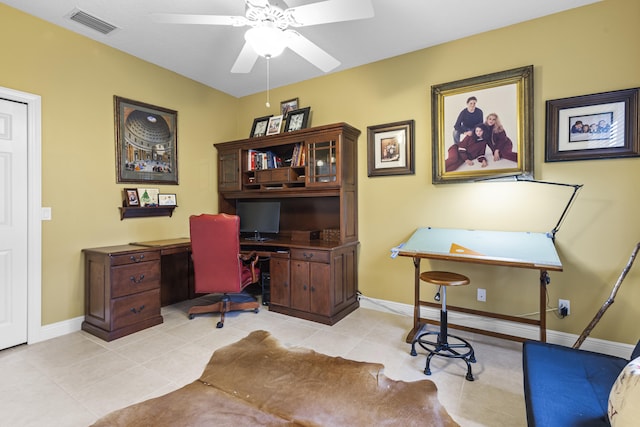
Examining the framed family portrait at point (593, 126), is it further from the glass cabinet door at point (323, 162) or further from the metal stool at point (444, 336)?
the glass cabinet door at point (323, 162)

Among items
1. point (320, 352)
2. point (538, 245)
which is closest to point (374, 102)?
point (538, 245)

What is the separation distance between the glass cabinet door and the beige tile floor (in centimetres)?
157

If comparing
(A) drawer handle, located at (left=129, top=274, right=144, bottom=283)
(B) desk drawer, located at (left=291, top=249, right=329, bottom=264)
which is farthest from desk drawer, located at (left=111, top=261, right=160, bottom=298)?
(B) desk drawer, located at (left=291, top=249, right=329, bottom=264)

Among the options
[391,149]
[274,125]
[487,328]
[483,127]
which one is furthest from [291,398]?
[274,125]

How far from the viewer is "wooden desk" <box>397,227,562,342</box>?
2238 mm

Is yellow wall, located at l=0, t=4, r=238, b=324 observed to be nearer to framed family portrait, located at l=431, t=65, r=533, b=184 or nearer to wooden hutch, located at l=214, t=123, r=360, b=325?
wooden hutch, located at l=214, t=123, r=360, b=325

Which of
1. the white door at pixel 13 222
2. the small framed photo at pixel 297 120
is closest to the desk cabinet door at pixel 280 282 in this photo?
the small framed photo at pixel 297 120

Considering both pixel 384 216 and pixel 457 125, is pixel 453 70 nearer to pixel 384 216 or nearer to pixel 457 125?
pixel 457 125

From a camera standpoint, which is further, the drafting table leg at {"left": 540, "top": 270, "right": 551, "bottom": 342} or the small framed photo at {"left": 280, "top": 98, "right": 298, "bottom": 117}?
the small framed photo at {"left": 280, "top": 98, "right": 298, "bottom": 117}

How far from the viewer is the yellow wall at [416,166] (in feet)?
8.18

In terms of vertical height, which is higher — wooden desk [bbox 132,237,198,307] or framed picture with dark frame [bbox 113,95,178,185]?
framed picture with dark frame [bbox 113,95,178,185]

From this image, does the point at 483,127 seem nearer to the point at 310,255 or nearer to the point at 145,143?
the point at 310,255

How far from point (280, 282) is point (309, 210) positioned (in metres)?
1.04

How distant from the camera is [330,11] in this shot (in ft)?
6.39
